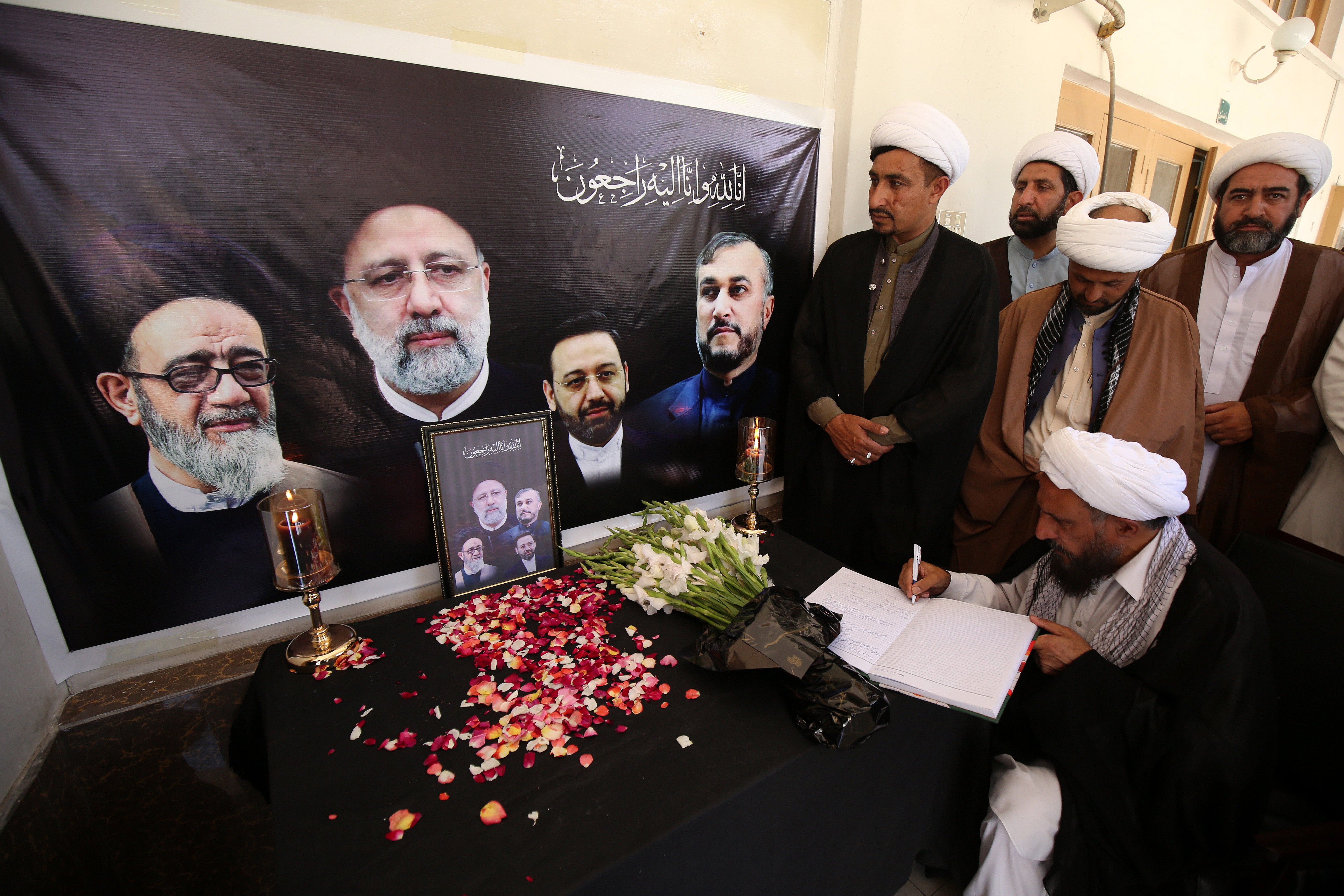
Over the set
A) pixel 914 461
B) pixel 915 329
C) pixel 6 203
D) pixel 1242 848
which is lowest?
pixel 1242 848

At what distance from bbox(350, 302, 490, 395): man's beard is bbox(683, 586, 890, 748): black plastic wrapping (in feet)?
2.84

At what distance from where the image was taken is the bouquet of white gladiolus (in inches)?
48.0

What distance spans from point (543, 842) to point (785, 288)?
68.9 inches

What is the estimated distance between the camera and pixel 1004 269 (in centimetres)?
233

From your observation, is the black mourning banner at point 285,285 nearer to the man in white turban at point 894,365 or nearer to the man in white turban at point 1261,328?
the man in white turban at point 894,365

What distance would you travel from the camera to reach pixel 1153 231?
5.39 feet

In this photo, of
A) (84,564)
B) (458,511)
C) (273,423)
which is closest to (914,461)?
(458,511)

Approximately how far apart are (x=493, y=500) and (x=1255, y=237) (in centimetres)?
260

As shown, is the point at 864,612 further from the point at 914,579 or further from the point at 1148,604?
the point at 1148,604

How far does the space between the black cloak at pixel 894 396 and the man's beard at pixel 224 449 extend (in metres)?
1.49

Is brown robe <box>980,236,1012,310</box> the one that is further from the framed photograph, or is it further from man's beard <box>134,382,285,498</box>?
man's beard <box>134,382,285,498</box>

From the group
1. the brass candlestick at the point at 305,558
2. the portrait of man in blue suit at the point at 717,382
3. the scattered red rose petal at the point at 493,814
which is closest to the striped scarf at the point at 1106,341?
the portrait of man in blue suit at the point at 717,382

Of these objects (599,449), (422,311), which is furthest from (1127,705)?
(422,311)

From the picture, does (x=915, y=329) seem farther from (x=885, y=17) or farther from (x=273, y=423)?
(x=273, y=423)
